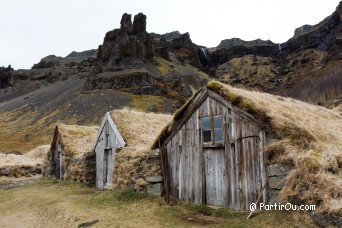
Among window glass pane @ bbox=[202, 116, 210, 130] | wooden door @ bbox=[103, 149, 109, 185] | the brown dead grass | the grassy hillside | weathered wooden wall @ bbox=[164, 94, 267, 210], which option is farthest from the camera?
wooden door @ bbox=[103, 149, 109, 185]

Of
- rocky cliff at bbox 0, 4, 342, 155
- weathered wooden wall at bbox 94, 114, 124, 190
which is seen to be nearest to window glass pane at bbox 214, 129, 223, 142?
weathered wooden wall at bbox 94, 114, 124, 190

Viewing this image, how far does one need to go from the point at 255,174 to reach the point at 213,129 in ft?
8.38

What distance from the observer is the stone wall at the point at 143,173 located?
1441cm

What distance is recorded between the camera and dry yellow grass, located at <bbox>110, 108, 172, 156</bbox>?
54.6 ft

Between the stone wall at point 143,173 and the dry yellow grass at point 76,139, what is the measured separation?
8.97 m

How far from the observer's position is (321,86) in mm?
66750

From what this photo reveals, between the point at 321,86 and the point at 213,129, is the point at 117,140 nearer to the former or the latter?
the point at 213,129

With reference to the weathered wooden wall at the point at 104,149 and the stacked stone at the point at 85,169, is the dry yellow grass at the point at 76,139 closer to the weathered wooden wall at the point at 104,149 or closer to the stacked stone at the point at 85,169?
the stacked stone at the point at 85,169

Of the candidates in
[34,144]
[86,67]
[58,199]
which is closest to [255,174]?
[58,199]

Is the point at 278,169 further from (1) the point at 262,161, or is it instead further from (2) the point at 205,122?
(2) the point at 205,122

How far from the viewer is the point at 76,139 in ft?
87.1

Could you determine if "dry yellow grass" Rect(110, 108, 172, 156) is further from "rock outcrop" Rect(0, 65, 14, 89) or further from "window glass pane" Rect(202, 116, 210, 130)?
"rock outcrop" Rect(0, 65, 14, 89)

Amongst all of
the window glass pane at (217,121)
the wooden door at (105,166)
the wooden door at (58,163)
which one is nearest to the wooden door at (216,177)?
the window glass pane at (217,121)

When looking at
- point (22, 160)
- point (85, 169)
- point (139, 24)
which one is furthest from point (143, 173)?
point (139, 24)
